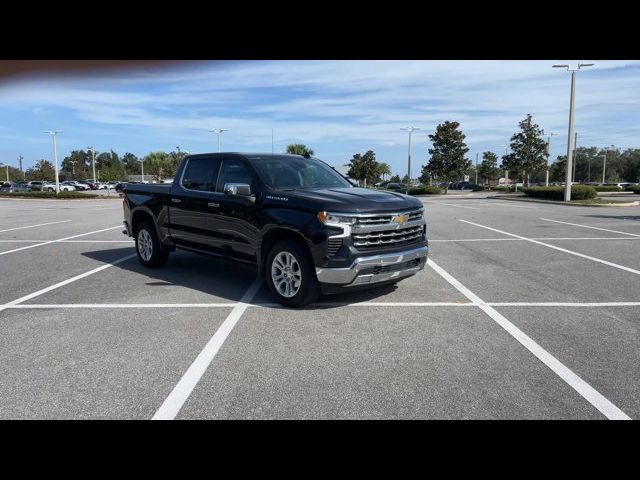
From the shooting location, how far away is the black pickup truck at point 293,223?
561 cm

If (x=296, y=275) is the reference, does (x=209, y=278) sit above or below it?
below

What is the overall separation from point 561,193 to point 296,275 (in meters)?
31.8

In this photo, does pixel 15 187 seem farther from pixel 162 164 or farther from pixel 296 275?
pixel 296 275

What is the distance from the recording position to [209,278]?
780 centimetres

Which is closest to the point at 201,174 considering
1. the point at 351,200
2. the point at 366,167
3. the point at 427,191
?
the point at 351,200

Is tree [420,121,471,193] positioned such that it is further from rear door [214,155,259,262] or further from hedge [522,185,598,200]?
rear door [214,155,259,262]

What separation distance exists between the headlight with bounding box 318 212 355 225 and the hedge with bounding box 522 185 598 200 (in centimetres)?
3021
